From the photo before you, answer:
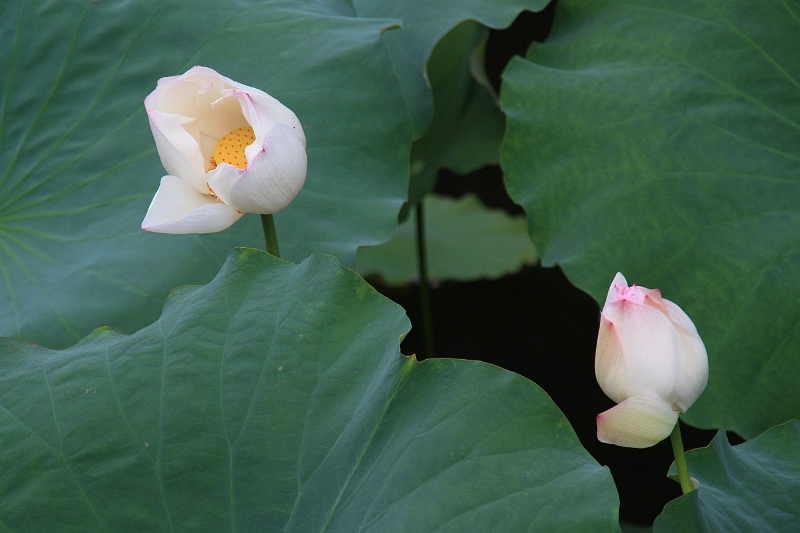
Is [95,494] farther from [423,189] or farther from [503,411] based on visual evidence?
[423,189]

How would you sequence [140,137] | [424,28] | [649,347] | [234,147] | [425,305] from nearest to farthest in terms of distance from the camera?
[649,347], [234,147], [140,137], [424,28], [425,305]

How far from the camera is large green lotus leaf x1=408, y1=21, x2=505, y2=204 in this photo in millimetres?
1448

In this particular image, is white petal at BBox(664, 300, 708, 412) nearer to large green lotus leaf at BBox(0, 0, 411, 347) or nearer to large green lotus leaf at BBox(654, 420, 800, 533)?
large green lotus leaf at BBox(654, 420, 800, 533)

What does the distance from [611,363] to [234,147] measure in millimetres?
461

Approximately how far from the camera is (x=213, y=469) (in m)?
0.62

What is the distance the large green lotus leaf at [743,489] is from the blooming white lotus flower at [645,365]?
73 mm

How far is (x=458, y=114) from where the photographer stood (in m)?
1.68

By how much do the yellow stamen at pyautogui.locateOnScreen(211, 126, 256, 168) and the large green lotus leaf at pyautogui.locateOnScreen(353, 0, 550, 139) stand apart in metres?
0.41

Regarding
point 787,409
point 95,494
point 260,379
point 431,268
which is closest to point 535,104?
point 787,409

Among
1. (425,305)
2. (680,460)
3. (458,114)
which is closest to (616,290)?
(680,460)

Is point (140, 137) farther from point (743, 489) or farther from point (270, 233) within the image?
point (743, 489)

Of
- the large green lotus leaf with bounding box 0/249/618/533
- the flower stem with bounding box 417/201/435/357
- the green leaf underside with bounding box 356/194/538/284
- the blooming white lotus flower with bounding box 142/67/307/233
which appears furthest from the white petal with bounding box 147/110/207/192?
the green leaf underside with bounding box 356/194/538/284

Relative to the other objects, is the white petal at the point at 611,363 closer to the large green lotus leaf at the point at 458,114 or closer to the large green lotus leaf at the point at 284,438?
the large green lotus leaf at the point at 284,438

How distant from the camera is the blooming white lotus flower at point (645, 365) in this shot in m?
0.57
